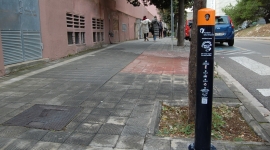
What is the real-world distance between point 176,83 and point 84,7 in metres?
7.78

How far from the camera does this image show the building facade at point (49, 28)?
6.99 m

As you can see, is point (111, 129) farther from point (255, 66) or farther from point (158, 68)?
point (255, 66)

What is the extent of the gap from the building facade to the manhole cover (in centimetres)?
298

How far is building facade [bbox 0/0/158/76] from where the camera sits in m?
6.99

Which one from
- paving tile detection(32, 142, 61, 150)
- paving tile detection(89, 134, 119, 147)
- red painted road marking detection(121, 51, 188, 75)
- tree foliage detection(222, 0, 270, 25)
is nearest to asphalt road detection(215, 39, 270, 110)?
red painted road marking detection(121, 51, 188, 75)

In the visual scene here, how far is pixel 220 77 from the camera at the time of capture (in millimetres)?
6562

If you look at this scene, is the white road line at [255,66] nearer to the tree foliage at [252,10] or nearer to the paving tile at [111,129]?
the paving tile at [111,129]

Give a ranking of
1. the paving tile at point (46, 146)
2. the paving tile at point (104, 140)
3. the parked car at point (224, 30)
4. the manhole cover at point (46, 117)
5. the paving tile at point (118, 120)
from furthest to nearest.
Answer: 1. the parked car at point (224, 30)
2. the paving tile at point (118, 120)
3. the manhole cover at point (46, 117)
4. the paving tile at point (104, 140)
5. the paving tile at point (46, 146)

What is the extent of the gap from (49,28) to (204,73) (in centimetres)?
750

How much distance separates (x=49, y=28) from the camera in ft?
29.4

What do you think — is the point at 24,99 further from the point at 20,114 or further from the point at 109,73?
the point at 109,73

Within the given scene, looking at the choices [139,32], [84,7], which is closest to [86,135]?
[84,7]

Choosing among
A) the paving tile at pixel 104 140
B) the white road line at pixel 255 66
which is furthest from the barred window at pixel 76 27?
the paving tile at pixel 104 140

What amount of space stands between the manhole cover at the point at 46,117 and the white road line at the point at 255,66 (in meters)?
5.46
